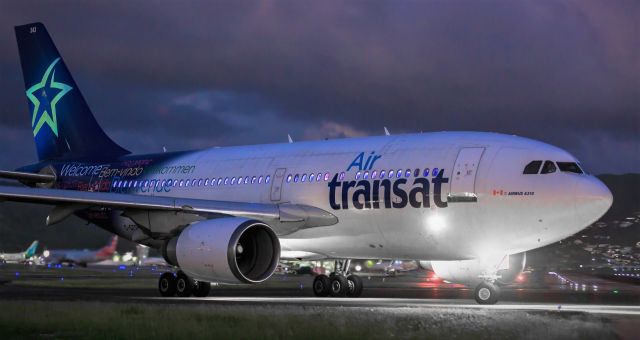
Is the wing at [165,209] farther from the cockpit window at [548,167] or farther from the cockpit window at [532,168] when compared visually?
the cockpit window at [548,167]

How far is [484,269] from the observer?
23.0 m

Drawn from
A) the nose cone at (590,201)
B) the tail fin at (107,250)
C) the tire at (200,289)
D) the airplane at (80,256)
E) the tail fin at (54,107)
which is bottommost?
the tire at (200,289)

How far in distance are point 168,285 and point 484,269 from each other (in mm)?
9769

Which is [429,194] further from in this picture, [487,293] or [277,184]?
[277,184]

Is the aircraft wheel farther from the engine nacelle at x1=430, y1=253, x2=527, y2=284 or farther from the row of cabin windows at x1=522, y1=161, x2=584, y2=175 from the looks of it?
the row of cabin windows at x1=522, y1=161, x2=584, y2=175

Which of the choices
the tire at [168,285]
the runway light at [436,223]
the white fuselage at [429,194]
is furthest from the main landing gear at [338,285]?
the runway light at [436,223]

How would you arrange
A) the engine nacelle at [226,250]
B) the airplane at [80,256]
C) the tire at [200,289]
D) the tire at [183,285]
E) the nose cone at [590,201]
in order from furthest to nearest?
the airplane at [80,256], the tire at [200,289], the tire at [183,285], the engine nacelle at [226,250], the nose cone at [590,201]

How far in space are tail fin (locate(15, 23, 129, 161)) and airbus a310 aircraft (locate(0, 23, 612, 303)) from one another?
5477 millimetres

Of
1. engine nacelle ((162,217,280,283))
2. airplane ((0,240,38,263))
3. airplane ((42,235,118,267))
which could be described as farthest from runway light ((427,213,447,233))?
airplane ((0,240,38,263))

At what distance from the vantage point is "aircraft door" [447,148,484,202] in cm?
2209

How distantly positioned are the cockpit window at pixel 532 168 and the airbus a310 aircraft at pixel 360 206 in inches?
1.6

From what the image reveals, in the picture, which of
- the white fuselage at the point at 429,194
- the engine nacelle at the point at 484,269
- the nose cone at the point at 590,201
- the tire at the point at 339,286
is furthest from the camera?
the tire at the point at 339,286

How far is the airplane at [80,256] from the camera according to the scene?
91.2 metres

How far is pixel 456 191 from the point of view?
22266 millimetres
